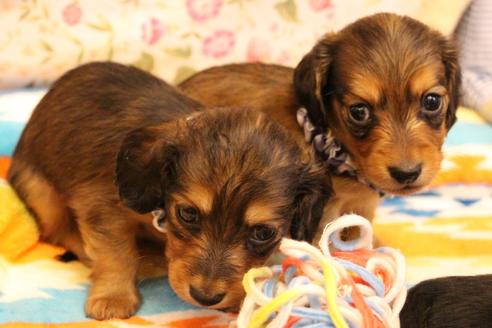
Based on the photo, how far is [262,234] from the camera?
88.6 inches

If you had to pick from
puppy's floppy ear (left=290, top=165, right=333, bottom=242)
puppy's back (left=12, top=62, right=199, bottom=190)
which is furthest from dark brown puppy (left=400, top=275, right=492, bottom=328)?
puppy's back (left=12, top=62, right=199, bottom=190)

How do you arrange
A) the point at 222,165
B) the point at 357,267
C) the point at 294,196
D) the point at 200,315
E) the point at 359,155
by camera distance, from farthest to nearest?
1. the point at 359,155
2. the point at 200,315
3. the point at 294,196
4. the point at 222,165
5. the point at 357,267

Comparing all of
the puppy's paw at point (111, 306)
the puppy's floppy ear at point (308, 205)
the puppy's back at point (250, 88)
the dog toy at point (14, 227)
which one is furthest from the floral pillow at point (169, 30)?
the puppy's floppy ear at point (308, 205)

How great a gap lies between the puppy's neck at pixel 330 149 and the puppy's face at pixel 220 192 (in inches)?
17.6

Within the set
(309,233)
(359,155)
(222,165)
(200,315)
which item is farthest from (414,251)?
(222,165)

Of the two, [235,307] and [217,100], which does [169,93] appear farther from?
[235,307]

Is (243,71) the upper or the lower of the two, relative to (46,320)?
upper

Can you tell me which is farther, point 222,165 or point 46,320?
point 46,320

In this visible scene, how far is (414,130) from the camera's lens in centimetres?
261

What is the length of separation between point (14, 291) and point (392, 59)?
1627 millimetres

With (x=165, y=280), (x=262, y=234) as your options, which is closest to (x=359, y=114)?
(x=262, y=234)

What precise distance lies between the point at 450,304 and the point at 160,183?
979 mm

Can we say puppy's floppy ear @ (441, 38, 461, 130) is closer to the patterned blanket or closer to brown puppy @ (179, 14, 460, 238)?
brown puppy @ (179, 14, 460, 238)

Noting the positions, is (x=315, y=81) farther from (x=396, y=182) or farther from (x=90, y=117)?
(x=90, y=117)
